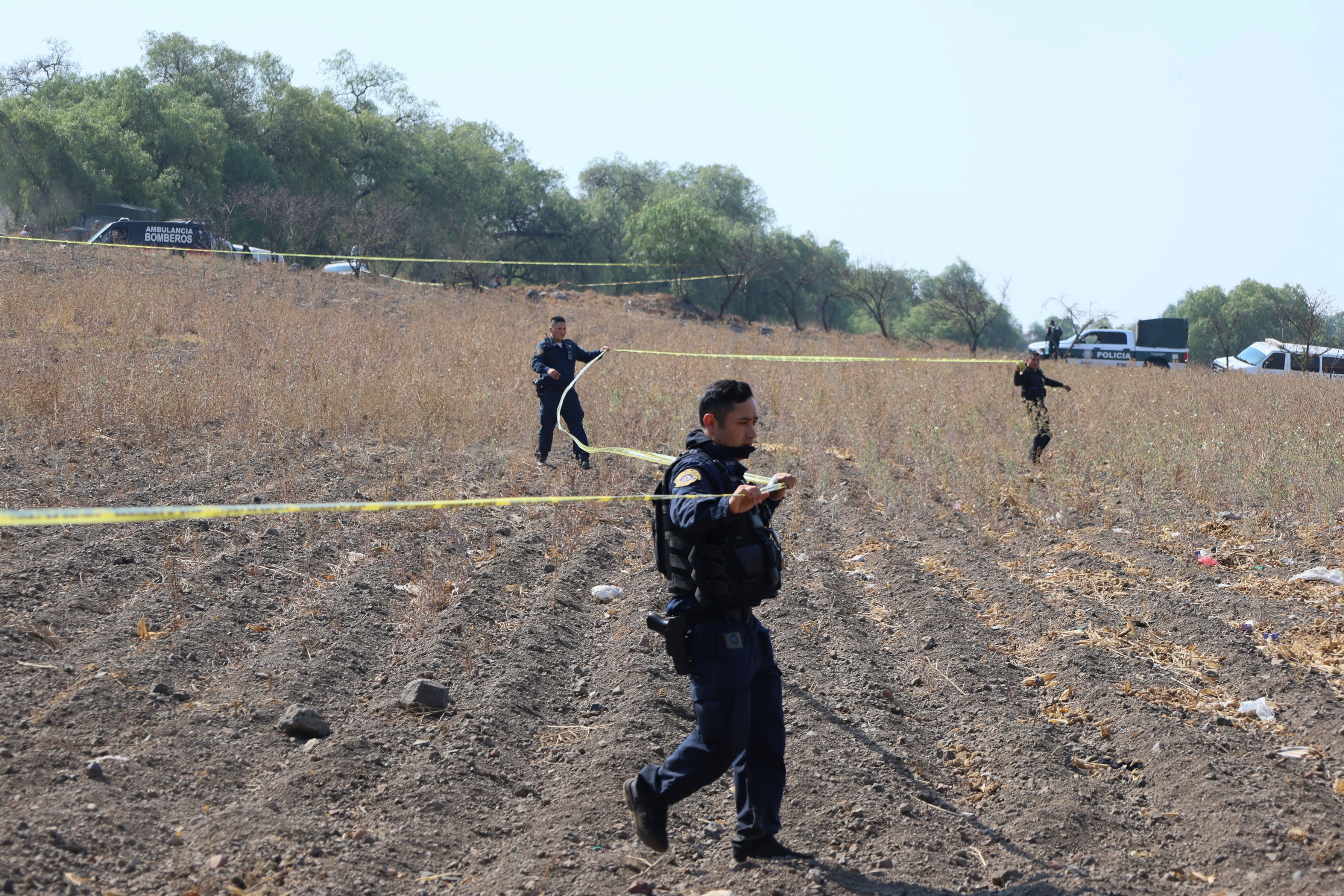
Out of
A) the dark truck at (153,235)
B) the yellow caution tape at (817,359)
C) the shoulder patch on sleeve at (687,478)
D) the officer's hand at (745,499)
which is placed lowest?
the officer's hand at (745,499)

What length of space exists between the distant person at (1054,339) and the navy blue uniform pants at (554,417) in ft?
70.0

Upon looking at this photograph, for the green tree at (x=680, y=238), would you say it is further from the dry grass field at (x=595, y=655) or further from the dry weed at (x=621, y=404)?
the dry grass field at (x=595, y=655)

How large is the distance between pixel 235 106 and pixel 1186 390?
39.9 meters

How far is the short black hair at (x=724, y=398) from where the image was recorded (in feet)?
11.1

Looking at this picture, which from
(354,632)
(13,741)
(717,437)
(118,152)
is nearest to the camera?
(717,437)

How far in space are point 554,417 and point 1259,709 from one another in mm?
6910

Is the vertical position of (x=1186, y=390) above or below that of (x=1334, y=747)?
above

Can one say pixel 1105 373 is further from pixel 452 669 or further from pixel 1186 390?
pixel 452 669

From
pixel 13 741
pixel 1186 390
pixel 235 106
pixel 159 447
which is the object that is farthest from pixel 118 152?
pixel 13 741

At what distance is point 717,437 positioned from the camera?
3465mm

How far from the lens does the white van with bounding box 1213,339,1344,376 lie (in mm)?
27266

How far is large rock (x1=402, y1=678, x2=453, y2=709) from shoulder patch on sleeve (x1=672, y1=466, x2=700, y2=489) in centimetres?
189

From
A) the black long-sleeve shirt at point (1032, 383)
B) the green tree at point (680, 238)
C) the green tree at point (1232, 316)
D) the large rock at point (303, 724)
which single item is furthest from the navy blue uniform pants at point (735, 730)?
the green tree at point (1232, 316)

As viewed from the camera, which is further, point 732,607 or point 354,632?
point 354,632
